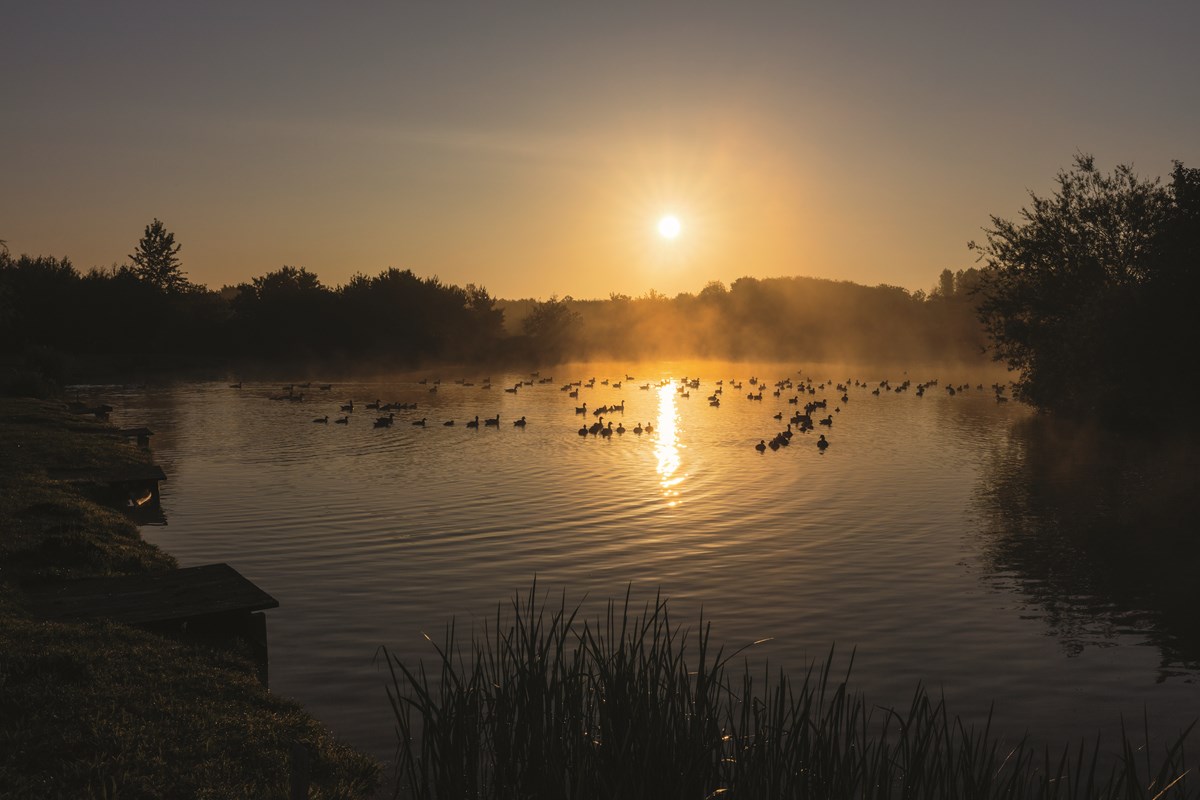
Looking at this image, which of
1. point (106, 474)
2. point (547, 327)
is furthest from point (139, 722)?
point (547, 327)

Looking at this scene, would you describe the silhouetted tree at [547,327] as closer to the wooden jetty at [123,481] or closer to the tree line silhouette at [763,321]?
the tree line silhouette at [763,321]

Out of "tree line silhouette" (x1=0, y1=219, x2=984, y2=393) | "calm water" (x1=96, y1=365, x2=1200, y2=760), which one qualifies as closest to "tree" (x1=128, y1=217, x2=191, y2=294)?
"tree line silhouette" (x1=0, y1=219, x2=984, y2=393)

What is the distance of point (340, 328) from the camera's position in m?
121

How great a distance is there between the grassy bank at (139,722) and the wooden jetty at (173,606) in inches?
14.8

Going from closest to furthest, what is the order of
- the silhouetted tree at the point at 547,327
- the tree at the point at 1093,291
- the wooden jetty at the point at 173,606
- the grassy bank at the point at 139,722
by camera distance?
the grassy bank at the point at 139,722, the wooden jetty at the point at 173,606, the tree at the point at 1093,291, the silhouetted tree at the point at 547,327

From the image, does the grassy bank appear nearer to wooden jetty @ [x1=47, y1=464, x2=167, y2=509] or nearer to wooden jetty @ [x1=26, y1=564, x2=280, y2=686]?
wooden jetty @ [x1=26, y1=564, x2=280, y2=686]

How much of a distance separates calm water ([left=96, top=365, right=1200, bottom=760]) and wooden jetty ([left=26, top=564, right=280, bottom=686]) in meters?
0.75

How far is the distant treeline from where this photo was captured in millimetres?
96688

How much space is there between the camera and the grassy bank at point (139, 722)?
7.33 metres

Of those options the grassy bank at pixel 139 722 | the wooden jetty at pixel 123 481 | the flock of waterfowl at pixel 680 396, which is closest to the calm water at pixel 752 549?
the wooden jetty at pixel 123 481

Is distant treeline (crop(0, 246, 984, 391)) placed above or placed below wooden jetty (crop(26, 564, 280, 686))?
above

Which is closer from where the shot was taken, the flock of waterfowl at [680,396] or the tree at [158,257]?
the flock of waterfowl at [680,396]

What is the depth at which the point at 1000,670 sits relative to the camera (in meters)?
12.8

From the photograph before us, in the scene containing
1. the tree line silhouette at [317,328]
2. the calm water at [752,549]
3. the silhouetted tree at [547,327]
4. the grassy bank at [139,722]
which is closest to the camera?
the grassy bank at [139,722]
